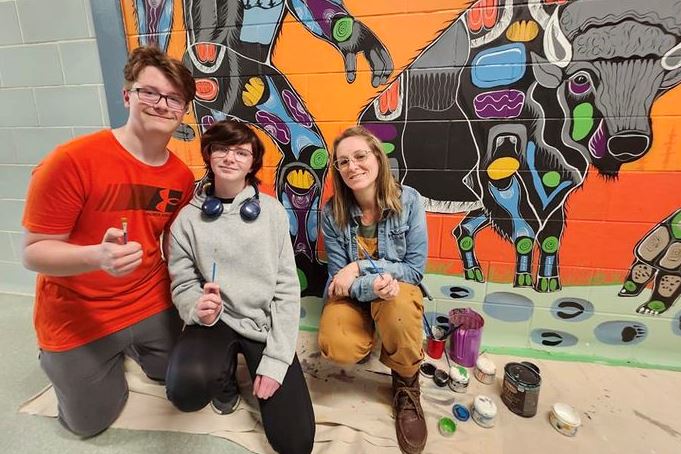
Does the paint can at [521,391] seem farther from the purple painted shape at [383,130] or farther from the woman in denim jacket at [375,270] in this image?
the purple painted shape at [383,130]

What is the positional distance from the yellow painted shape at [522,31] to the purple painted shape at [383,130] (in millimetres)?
483

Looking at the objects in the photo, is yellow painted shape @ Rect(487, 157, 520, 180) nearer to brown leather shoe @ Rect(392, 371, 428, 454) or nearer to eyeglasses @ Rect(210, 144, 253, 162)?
brown leather shoe @ Rect(392, 371, 428, 454)

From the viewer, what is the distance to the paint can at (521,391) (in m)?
1.22

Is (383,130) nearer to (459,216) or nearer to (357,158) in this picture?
(357,158)

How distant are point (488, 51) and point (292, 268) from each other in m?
0.98

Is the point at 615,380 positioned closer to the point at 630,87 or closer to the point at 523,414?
the point at 523,414

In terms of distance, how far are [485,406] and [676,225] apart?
93cm

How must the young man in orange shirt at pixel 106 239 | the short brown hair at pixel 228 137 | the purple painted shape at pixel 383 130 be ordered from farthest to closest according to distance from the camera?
the purple painted shape at pixel 383 130
the short brown hair at pixel 228 137
the young man in orange shirt at pixel 106 239

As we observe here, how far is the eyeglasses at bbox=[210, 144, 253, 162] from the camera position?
3.65 ft

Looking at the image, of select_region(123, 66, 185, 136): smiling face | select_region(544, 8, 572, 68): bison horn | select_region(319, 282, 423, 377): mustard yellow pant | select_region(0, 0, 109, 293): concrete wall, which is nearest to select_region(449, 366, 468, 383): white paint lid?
select_region(319, 282, 423, 377): mustard yellow pant

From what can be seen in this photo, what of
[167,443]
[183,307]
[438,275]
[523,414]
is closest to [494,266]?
[438,275]

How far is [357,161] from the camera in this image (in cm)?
120

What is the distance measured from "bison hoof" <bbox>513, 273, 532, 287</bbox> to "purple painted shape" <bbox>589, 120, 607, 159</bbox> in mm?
490

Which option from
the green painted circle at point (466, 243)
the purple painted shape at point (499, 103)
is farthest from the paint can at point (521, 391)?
the purple painted shape at point (499, 103)
